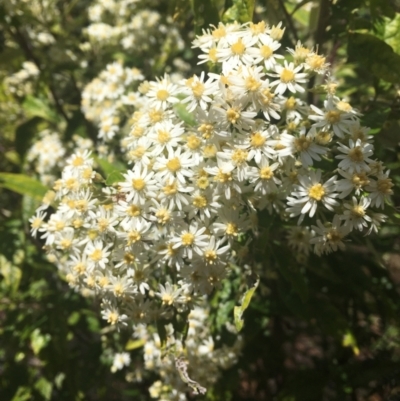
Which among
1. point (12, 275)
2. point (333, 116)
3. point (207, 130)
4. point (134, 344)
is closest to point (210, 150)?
point (207, 130)

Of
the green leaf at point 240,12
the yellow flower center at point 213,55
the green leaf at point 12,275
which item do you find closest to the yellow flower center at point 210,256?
the yellow flower center at point 213,55

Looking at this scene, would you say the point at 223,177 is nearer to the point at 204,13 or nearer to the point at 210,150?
the point at 210,150

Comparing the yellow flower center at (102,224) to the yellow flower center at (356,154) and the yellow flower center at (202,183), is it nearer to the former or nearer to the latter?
the yellow flower center at (202,183)

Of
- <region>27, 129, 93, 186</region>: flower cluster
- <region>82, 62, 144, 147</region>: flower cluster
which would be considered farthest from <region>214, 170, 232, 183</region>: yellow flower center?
<region>27, 129, 93, 186</region>: flower cluster

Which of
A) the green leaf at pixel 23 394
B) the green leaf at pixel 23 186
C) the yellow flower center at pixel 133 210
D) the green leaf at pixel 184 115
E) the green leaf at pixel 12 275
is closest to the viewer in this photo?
the yellow flower center at pixel 133 210

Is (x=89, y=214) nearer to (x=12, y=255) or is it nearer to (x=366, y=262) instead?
(x=12, y=255)

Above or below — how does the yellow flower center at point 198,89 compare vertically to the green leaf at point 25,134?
above

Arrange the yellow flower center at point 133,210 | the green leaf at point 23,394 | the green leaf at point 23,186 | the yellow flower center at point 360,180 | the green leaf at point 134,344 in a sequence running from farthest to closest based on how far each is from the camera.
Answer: the green leaf at point 23,394 < the green leaf at point 134,344 < the green leaf at point 23,186 < the yellow flower center at point 133,210 < the yellow flower center at point 360,180
